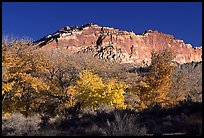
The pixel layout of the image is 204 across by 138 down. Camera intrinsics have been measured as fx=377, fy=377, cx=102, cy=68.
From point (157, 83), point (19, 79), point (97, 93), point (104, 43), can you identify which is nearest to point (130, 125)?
point (97, 93)

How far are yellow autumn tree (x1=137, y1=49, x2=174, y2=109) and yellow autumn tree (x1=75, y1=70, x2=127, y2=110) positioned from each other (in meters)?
1.97

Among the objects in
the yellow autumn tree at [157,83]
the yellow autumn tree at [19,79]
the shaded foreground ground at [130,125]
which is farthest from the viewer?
the yellow autumn tree at [157,83]

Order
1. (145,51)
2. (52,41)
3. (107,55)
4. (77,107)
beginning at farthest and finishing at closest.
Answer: (145,51)
(52,41)
(107,55)
(77,107)

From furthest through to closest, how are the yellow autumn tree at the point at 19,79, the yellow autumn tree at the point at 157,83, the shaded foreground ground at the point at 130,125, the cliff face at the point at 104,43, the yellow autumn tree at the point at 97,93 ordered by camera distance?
the cliff face at the point at 104,43 → the yellow autumn tree at the point at 157,83 → the yellow autumn tree at the point at 97,93 → the yellow autumn tree at the point at 19,79 → the shaded foreground ground at the point at 130,125

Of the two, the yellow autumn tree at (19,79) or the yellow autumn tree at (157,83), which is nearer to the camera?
the yellow autumn tree at (19,79)

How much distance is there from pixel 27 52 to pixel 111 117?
55.8 ft

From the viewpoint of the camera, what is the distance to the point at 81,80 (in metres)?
32.8

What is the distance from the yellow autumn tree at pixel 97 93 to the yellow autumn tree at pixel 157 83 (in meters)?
1.97

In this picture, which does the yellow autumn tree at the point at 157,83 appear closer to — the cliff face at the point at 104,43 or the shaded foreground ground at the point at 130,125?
the shaded foreground ground at the point at 130,125

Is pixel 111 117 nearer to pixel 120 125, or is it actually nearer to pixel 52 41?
pixel 120 125

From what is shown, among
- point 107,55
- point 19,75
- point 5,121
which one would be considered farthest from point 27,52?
point 107,55

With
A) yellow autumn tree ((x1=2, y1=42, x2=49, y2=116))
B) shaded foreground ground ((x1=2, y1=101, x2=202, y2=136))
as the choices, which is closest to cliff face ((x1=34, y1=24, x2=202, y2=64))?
yellow autumn tree ((x1=2, y1=42, x2=49, y2=116))

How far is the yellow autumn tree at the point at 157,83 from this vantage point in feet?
103

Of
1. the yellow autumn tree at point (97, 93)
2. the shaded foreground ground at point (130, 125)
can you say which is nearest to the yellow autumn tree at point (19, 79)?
the yellow autumn tree at point (97, 93)
